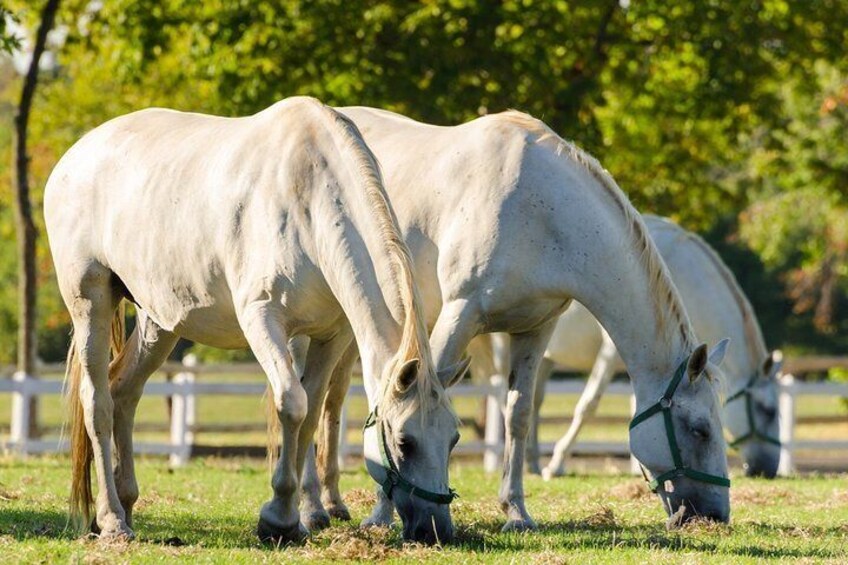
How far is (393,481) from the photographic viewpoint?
5766 mm

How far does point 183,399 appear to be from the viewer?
1508cm

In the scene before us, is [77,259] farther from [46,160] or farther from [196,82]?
[46,160]

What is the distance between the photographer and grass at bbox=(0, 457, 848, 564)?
588 cm

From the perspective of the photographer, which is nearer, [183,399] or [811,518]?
[811,518]

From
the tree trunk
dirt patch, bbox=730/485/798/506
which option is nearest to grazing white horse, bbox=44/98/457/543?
dirt patch, bbox=730/485/798/506

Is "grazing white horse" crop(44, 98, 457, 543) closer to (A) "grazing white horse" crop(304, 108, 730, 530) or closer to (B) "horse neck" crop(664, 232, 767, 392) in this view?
(A) "grazing white horse" crop(304, 108, 730, 530)

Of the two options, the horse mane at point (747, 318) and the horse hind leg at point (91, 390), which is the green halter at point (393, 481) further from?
the horse mane at point (747, 318)

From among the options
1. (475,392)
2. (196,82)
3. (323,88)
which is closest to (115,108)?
(196,82)

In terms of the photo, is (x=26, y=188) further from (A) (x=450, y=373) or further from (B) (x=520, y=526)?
(A) (x=450, y=373)

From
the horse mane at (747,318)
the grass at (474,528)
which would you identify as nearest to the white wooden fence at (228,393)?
the horse mane at (747,318)

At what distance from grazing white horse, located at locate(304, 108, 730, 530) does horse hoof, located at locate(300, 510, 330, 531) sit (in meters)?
0.65

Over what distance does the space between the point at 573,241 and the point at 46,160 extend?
58.7 feet

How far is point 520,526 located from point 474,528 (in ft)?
0.87

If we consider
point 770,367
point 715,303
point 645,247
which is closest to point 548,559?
point 645,247
